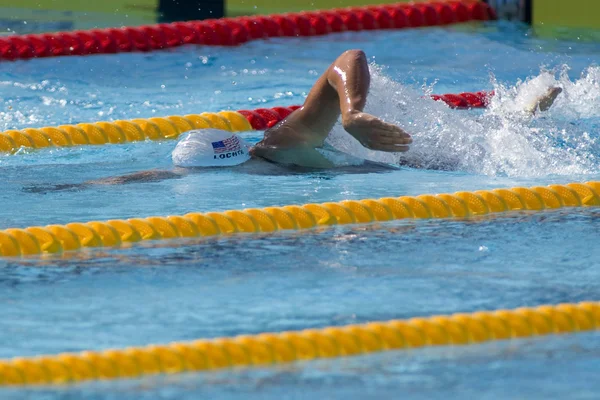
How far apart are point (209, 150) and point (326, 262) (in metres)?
1.13

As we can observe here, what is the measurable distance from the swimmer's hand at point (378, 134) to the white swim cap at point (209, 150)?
0.80 m

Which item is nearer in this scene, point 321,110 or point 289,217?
point 289,217

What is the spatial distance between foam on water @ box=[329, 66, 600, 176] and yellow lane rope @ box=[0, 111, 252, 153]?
1046 millimetres

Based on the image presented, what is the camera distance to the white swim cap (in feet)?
13.4

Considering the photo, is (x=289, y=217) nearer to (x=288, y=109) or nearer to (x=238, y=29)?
(x=288, y=109)

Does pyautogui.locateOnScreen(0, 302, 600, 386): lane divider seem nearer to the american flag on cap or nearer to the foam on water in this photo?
the american flag on cap

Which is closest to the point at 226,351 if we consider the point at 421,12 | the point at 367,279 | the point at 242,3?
the point at 367,279

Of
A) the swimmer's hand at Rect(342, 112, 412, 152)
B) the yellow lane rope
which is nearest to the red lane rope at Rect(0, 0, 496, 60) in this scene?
the yellow lane rope

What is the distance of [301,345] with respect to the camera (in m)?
2.37

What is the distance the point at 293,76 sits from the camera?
6.77 m

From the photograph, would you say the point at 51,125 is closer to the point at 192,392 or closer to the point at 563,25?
the point at 192,392

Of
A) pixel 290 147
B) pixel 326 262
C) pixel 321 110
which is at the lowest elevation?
pixel 326 262

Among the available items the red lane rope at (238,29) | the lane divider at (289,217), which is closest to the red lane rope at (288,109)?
the lane divider at (289,217)

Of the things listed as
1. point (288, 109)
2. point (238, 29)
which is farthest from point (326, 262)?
point (238, 29)
